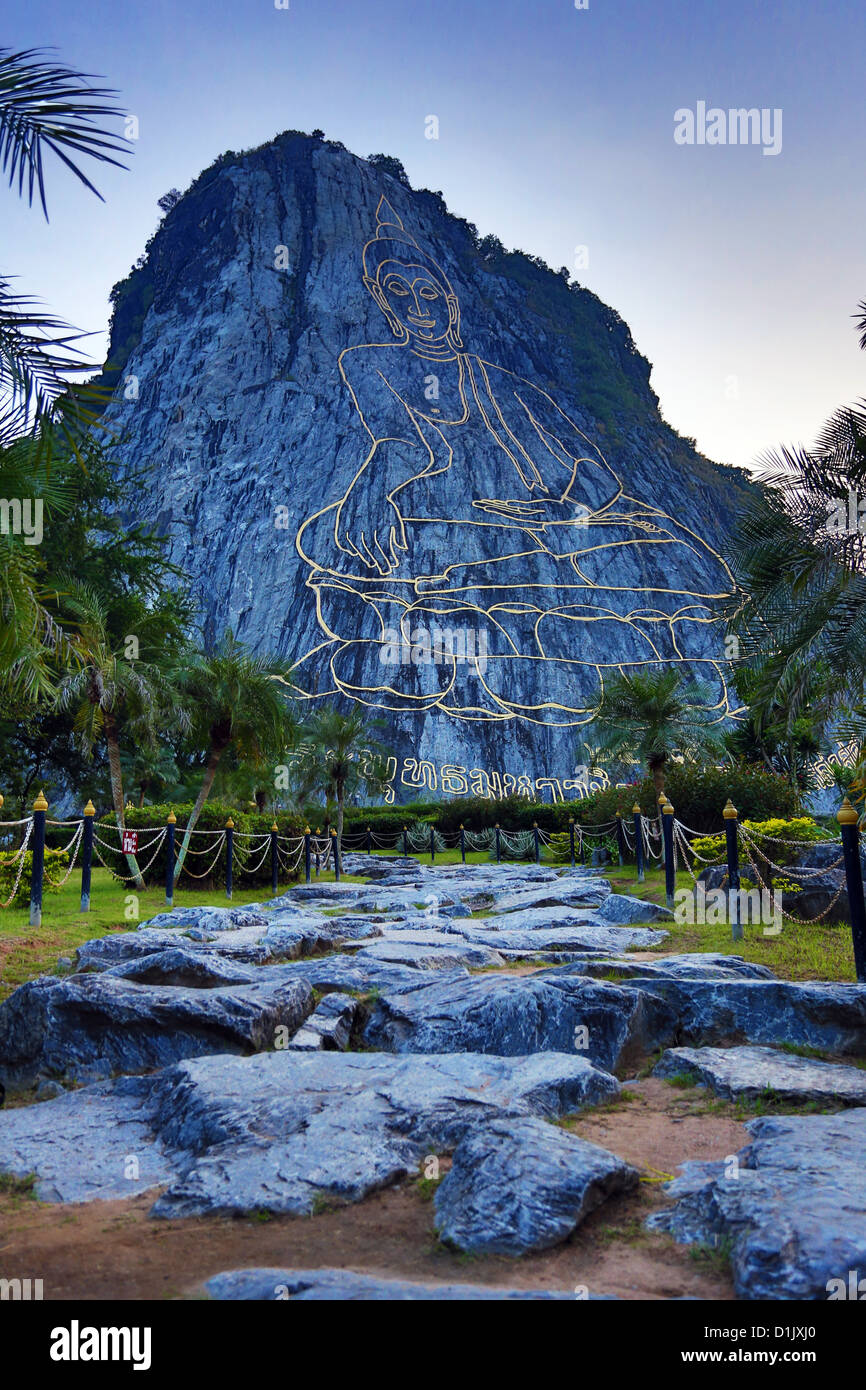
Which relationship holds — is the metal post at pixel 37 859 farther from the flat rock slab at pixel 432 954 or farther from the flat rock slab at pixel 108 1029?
the flat rock slab at pixel 108 1029

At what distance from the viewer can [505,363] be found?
74.9 metres

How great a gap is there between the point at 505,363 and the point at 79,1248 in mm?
77722

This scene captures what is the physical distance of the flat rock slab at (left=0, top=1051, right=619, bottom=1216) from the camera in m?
3.81

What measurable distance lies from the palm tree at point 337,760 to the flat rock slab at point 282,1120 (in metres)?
17.8

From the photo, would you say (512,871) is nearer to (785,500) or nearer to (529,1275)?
(785,500)

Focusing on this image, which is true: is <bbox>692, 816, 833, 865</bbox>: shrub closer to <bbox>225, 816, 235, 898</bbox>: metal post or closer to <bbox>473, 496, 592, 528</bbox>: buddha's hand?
<bbox>225, 816, 235, 898</bbox>: metal post

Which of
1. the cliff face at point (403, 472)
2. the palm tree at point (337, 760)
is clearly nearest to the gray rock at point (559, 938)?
the palm tree at point (337, 760)

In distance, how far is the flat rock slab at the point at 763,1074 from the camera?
4773mm

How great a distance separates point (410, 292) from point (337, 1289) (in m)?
73.4

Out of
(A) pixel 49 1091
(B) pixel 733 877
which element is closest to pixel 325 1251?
(A) pixel 49 1091

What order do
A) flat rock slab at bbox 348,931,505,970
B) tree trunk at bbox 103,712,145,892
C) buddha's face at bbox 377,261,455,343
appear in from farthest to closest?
buddha's face at bbox 377,261,455,343 < tree trunk at bbox 103,712,145,892 < flat rock slab at bbox 348,931,505,970

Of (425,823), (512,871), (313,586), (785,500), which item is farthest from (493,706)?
(785,500)

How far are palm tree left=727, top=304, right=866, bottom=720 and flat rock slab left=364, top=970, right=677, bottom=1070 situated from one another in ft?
23.5

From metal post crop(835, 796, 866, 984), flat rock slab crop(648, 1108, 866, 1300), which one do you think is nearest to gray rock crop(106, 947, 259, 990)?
flat rock slab crop(648, 1108, 866, 1300)
